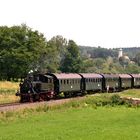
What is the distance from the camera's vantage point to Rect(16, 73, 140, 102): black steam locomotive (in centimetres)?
5169

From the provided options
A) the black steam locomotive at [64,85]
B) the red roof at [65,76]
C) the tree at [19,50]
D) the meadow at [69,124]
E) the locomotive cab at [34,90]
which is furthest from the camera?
the tree at [19,50]

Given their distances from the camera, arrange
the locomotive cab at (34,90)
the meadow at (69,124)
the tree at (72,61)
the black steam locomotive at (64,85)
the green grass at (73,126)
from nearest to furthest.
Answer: the green grass at (73,126) → the meadow at (69,124) → the locomotive cab at (34,90) → the black steam locomotive at (64,85) → the tree at (72,61)

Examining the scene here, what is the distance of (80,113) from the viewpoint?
38.4 meters

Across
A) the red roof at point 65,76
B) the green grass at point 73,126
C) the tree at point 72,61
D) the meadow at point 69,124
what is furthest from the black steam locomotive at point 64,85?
the tree at point 72,61

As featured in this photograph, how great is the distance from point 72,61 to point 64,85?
280 ft

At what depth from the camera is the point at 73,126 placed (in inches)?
1130

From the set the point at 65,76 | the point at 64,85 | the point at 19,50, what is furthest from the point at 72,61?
the point at 64,85

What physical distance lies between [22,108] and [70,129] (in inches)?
453

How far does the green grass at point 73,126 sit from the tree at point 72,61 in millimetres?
102827

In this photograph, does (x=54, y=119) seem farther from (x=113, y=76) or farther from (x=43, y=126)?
(x=113, y=76)

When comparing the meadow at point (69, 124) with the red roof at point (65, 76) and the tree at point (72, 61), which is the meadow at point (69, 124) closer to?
the red roof at point (65, 76)

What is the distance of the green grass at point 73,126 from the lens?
23919mm

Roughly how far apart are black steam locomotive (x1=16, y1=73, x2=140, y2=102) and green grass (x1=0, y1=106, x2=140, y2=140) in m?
12.7

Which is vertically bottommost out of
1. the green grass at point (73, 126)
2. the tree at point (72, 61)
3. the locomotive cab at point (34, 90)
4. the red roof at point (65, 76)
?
the green grass at point (73, 126)
